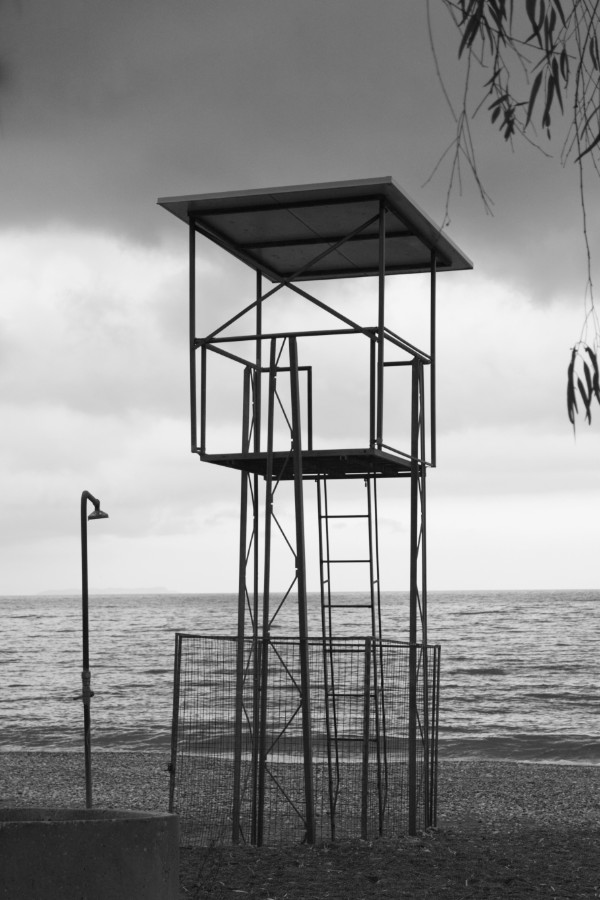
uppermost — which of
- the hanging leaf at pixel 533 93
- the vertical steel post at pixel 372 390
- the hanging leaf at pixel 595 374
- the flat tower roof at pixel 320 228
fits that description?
the flat tower roof at pixel 320 228

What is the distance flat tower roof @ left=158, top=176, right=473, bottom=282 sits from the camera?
9.88 metres

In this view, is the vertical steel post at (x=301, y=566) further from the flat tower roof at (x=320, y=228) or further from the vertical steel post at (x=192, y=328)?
the flat tower roof at (x=320, y=228)

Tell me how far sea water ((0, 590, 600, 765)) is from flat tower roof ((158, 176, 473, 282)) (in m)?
16.4

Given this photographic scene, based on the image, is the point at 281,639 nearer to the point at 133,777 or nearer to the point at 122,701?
the point at 133,777

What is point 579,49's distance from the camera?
4.70 meters

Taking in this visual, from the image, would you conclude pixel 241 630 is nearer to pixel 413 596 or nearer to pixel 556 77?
pixel 413 596

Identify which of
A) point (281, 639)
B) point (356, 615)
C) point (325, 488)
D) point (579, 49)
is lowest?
point (356, 615)

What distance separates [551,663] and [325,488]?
4426 cm

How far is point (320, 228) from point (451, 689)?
112 ft

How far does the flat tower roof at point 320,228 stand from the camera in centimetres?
988

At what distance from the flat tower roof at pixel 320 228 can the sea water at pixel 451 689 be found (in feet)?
54.0

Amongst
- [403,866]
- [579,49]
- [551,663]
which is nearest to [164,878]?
[403,866]

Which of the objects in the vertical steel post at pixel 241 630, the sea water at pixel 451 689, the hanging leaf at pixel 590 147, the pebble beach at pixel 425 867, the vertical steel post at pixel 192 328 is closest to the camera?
the hanging leaf at pixel 590 147

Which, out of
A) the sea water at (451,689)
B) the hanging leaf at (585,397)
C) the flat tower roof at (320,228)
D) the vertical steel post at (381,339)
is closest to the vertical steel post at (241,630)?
the flat tower roof at (320,228)
